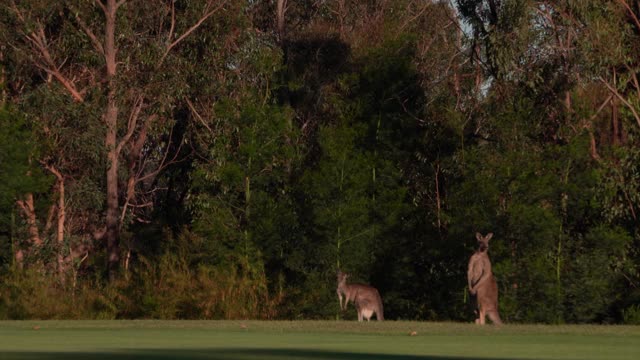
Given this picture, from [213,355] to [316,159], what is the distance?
29.4 metres

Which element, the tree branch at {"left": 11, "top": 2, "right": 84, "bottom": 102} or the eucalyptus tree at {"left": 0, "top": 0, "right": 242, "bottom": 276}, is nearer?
the eucalyptus tree at {"left": 0, "top": 0, "right": 242, "bottom": 276}

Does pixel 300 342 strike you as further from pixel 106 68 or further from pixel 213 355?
pixel 106 68

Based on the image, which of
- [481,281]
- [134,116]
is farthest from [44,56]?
[481,281]

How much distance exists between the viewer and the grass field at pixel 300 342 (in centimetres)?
1173

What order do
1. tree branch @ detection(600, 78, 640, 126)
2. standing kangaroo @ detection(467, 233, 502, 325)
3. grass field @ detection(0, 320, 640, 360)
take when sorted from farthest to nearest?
tree branch @ detection(600, 78, 640, 126), standing kangaroo @ detection(467, 233, 502, 325), grass field @ detection(0, 320, 640, 360)

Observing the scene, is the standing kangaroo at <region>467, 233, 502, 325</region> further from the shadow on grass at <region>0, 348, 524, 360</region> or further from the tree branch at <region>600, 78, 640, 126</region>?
the shadow on grass at <region>0, 348, 524, 360</region>

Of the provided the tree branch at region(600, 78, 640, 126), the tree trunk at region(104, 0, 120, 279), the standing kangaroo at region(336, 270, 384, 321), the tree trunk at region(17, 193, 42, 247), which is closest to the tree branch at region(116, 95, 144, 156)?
the tree trunk at region(104, 0, 120, 279)

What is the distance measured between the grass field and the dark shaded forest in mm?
10404

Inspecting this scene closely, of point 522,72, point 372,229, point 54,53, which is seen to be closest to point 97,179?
point 54,53

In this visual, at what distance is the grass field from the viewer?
Result: 11734 mm

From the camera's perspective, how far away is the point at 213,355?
11680mm

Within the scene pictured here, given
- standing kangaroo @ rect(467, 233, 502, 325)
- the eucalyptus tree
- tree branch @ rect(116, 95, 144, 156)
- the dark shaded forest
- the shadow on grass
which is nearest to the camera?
the shadow on grass

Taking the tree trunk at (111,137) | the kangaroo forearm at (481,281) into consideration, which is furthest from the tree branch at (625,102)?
the tree trunk at (111,137)

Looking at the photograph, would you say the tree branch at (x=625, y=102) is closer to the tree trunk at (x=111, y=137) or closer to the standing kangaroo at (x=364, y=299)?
the standing kangaroo at (x=364, y=299)
